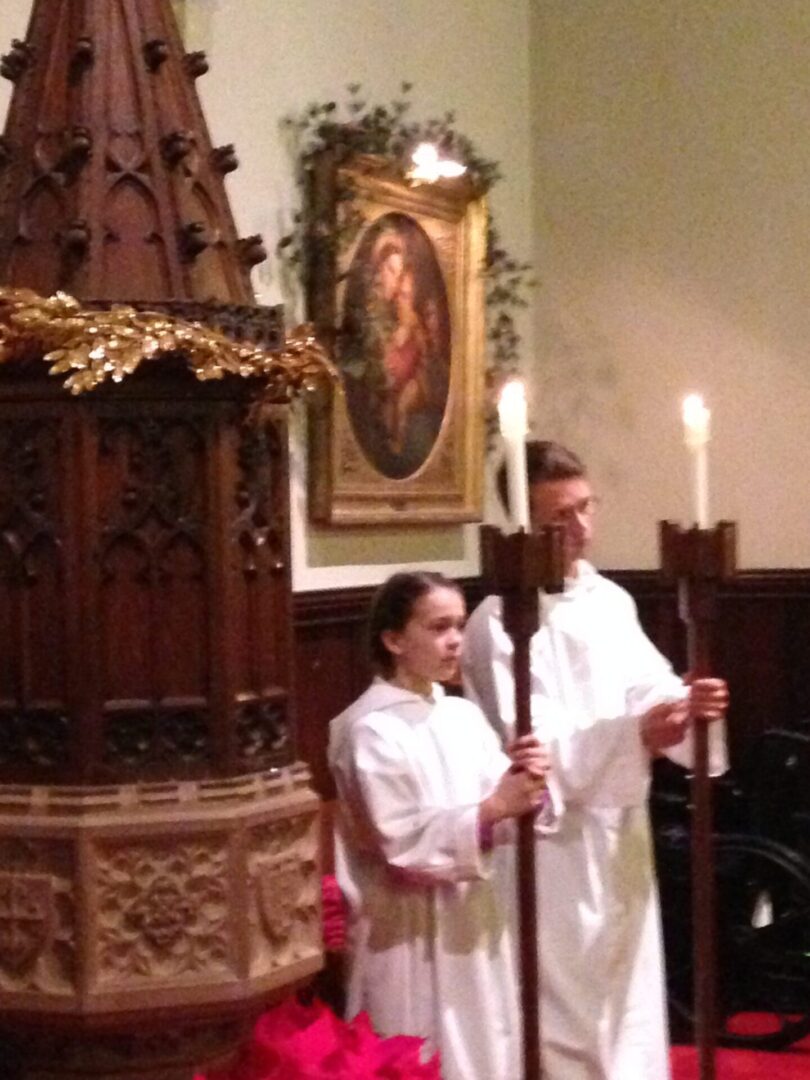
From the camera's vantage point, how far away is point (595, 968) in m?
3.96

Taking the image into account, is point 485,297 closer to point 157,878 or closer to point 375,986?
point 375,986

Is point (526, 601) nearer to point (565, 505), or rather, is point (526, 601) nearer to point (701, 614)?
point (701, 614)

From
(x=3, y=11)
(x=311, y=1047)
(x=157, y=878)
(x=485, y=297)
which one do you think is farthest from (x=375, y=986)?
(x=485, y=297)

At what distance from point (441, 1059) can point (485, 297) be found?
3.27 metres

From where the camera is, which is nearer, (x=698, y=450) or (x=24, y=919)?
(x=24, y=919)

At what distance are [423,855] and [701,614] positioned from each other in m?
0.70

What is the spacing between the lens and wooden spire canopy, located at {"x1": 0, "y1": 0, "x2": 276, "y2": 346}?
7.90 feet

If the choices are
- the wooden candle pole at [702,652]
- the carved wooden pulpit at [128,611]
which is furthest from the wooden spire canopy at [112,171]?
the wooden candle pole at [702,652]

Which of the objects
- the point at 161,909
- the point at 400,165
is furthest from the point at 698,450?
the point at 400,165

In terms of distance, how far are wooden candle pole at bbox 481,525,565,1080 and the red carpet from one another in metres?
2.22

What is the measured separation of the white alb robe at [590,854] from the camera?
3.91 m

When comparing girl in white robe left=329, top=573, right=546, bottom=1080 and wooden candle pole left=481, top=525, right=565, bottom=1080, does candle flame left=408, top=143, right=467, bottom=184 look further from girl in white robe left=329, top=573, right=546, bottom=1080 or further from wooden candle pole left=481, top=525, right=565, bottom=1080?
wooden candle pole left=481, top=525, right=565, bottom=1080

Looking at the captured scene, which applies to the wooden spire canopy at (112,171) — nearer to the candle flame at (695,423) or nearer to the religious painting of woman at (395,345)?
the candle flame at (695,423)

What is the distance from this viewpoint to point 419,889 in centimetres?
342
